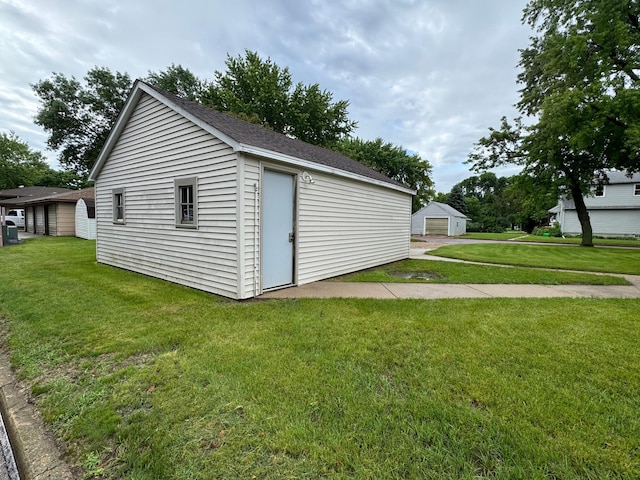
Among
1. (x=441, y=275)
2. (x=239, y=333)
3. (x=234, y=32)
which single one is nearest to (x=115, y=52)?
(x=234, y=32)

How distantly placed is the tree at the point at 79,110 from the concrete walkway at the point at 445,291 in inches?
1077

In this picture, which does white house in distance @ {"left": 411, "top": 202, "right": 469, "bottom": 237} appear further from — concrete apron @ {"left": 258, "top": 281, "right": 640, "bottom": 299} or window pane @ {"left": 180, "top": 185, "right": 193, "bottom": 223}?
window pane @ {"left": 180, "top": 185, "right": 193, "bottom": 223}

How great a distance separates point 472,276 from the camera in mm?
7473

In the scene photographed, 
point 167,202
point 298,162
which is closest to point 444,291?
point 298,162

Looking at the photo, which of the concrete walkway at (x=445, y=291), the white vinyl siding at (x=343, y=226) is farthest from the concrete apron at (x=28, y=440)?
the white vinyl siding at (x=343, y=226)

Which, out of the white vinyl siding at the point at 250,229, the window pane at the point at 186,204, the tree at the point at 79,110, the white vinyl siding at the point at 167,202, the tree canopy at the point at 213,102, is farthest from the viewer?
the tree at the point at 79,110

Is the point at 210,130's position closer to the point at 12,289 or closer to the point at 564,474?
the point at 12,289

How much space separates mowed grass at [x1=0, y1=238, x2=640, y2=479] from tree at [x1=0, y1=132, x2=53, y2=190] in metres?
43.7

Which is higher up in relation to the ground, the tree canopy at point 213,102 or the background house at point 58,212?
the tree canopy at point 213,102

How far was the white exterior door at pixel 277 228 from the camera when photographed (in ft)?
18.1

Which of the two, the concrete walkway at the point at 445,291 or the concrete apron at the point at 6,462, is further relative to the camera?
the concrete walkway at the point at 445,291

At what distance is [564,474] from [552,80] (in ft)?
54.9

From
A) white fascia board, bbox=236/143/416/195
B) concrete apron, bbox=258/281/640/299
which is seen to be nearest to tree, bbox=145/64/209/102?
white fascia board, bbox=236/143/416/195

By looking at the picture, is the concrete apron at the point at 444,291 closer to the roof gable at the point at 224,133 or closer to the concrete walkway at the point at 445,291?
the concrete walkway at the point at 445,291
